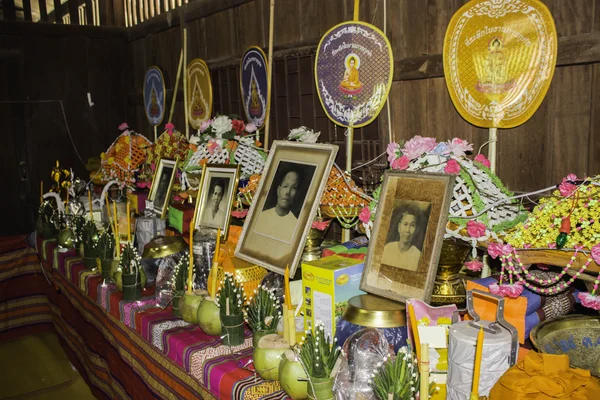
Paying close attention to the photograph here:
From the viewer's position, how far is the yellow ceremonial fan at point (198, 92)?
3.94 meters

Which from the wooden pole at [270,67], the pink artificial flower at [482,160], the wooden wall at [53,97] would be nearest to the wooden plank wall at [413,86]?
the wooden pole at [270,67]

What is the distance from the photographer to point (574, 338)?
4.55 feet

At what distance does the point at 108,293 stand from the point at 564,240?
1935 mm

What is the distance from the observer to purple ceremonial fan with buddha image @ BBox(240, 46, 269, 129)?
11.0ft

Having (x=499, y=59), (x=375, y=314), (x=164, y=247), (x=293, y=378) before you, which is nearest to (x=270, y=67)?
(x=164, y=247)

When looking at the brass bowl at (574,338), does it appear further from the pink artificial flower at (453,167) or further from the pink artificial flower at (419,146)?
the pink artificial flower at (419,146)

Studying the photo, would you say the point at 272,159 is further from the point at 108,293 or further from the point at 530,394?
the point at 530,394

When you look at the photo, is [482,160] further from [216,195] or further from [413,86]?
[216,195]

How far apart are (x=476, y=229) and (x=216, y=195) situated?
138 centimetres

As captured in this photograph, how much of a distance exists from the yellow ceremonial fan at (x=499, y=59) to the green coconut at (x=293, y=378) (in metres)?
1.18

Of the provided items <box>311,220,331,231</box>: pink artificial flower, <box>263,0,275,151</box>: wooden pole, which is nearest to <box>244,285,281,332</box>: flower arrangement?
<box>311,220,331,231</box>: pink artificial flower

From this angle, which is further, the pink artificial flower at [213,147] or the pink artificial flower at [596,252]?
the pink artificial flower at [213,147]

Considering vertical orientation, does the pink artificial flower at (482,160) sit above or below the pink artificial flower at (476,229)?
above

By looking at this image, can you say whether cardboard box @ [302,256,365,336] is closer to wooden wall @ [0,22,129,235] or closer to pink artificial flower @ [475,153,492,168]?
pink artificial flower @ [475,153,492,168]
